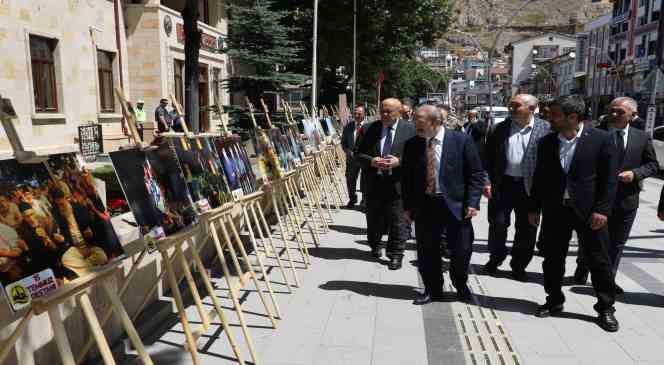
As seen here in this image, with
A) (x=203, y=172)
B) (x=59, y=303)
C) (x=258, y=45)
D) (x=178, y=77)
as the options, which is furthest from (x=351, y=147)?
(x=178, y=77)

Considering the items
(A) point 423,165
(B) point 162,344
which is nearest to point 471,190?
(A) point 423,165

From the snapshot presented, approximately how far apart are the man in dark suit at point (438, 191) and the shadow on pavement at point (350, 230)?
10.1 feet

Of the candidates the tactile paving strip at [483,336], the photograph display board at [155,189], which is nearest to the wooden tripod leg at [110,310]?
the photograph display board at [155,189]

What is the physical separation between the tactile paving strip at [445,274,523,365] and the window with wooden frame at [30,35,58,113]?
14.0m

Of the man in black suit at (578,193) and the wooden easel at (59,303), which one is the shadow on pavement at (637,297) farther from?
the wooden easel at (59,303)

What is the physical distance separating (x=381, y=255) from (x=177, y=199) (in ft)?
11.9

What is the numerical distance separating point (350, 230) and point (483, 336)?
4.19m

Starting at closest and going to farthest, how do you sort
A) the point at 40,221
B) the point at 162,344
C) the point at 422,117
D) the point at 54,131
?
1. the point at 40,221
2. the point at 162,344
3. the point at 422,117
4. the point at 54,131

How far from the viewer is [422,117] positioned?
188 inches

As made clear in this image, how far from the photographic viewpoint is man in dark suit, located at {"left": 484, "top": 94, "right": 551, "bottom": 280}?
18.0ft

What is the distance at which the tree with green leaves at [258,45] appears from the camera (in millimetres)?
16188

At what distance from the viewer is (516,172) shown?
556 cm

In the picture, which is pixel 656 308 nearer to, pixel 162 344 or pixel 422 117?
pixel 422 117

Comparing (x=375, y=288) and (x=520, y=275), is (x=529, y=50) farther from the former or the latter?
(x=375, y=288)
